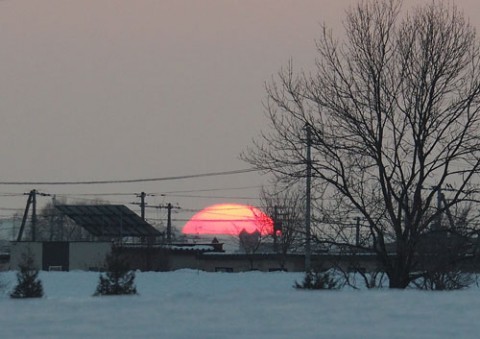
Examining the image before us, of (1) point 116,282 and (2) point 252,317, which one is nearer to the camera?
(2) point 252,317

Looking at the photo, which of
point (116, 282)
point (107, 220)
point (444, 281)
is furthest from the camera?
point (107, 220)

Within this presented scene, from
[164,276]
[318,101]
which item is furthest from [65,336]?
[164,276]

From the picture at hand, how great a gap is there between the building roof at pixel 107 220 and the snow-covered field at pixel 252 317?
50.4m

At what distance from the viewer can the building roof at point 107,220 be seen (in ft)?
219

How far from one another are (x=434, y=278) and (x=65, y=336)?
1703 centimetres

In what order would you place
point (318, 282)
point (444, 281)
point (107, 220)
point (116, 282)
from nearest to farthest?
point (116, 282), point (318, 282), point (444, 281), point (107, 220)

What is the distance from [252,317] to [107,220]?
54875 millimetres

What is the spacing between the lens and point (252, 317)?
13.3m

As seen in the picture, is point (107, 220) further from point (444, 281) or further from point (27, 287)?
point (27, 287)

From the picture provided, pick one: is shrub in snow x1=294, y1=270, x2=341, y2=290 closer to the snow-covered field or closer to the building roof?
the snow-covered field

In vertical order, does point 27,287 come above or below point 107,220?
below

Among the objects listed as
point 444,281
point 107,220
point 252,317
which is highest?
point 107,220

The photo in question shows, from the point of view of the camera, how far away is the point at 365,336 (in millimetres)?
11500

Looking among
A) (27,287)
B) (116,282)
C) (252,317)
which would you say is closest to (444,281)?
(116,282)
